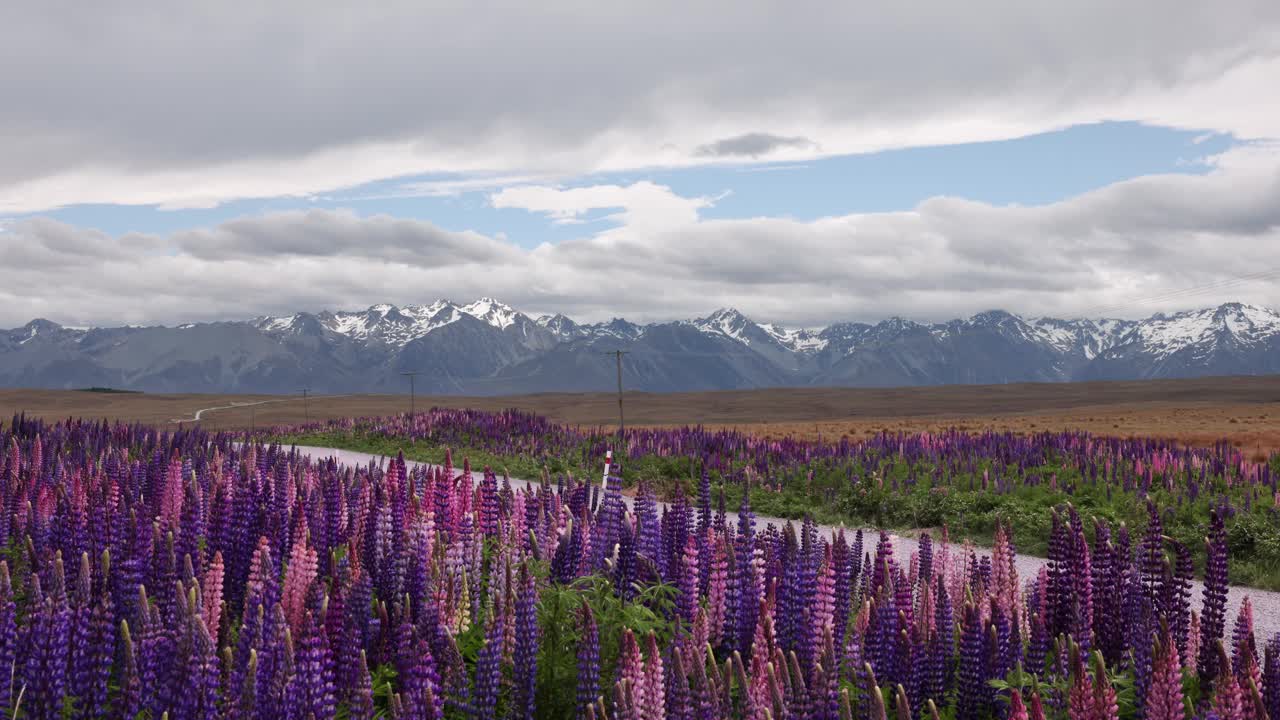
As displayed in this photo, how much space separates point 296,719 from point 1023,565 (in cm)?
1508

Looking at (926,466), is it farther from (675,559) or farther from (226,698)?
(226,698)

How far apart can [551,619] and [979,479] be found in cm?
1985

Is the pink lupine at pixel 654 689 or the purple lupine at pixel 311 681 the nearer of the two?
Result: the pink lupine at pixel 654 689

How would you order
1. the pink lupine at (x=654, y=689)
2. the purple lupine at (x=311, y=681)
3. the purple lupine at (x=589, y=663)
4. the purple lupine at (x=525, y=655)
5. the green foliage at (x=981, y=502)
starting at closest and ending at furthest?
1. the pink lupine at (x=654, y=689)
2. the purple lupine at (x=311, y=681)
3. the purple lupine at (x=589, y=663)
4. the purple lupine at (x=525, y=655)
5. the green foliage at (x=981, y=502)

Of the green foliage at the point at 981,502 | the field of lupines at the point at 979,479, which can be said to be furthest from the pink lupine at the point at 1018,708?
the green foliage at the point at 981,502

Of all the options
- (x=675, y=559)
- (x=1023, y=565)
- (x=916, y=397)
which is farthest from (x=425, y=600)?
(x=916, y=397)

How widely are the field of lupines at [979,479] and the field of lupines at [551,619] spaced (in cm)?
601

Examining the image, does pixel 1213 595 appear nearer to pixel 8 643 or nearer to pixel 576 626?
pixel 576 626

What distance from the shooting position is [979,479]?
23688 millimetres

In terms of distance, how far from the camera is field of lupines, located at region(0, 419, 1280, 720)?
14.0 feet

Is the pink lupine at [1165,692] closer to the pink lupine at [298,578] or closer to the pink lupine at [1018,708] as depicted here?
the pink lupine at [1018,708]

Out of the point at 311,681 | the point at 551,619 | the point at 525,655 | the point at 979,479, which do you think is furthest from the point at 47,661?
the point at 979,479

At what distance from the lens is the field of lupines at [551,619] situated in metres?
4.28

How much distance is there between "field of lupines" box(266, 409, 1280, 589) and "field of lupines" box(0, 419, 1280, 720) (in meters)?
6.01
